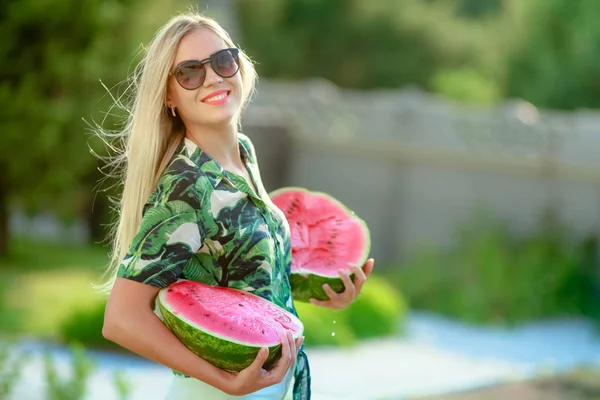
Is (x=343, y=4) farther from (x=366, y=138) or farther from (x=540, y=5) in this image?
(x=366, y=138)

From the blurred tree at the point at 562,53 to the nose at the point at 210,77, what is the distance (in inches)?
757

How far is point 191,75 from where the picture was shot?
270 centimetres

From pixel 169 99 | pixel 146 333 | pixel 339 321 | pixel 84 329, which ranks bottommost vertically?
pixel 339 321

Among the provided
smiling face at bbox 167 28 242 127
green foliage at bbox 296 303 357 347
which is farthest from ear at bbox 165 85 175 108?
green foliage at bbox 296 303 357 347

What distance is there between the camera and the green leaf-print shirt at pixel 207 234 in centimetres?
250

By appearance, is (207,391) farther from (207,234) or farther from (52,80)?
(52,80)

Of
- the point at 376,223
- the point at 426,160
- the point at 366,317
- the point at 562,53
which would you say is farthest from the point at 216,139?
the point at 562,53

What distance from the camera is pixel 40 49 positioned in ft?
38.2

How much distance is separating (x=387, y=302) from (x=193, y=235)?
8216mm

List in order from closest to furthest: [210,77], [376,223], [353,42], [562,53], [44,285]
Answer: [210,77] → [44,285] → [376,223] → [562,53] → [353,42]

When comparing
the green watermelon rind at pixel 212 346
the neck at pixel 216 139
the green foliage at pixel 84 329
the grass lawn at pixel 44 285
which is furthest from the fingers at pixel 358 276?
the green foliage at pixel 84 329

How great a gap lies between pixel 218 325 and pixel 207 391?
7.4 inches

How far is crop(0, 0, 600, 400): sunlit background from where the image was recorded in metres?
8.91

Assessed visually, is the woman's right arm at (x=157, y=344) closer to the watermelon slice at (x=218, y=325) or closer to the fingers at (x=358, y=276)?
the watermelon slice at (x=218, y=325)
